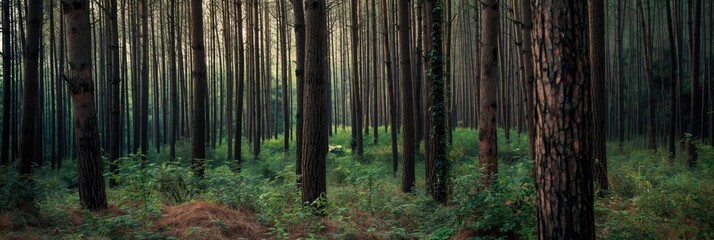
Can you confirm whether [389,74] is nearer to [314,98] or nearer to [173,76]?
[314,98]

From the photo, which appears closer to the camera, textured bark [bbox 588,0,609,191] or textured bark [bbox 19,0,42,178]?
textured bark [bbox 19,0,42,178]

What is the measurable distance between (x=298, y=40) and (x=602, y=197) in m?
6.80

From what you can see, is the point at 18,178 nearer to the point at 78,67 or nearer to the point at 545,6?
the point at 78,67

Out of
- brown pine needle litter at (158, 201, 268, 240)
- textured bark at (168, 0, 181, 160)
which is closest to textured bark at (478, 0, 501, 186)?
brown pine needle litter at (158, 201, 268, 240)

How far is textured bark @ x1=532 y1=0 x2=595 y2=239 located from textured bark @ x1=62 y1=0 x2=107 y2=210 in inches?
267

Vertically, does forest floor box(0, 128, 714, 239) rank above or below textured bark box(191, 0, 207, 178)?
below

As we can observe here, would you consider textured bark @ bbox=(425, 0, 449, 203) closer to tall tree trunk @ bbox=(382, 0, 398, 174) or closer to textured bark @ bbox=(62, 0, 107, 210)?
tall tree trunk @ bbox=(382, 0, 398, 174)

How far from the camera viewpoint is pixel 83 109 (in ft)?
25.0

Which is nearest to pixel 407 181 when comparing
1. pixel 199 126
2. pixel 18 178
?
pixel 199 126

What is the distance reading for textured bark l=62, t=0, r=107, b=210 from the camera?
7523 millimetres

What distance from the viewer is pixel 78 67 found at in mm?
7539

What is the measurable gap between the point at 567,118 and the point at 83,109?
23.0 ft

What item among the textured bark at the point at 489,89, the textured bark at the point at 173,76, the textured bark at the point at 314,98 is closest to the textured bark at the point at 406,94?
the textured bark at the point at 489,89

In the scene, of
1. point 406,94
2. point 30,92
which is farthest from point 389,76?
point 30,92
